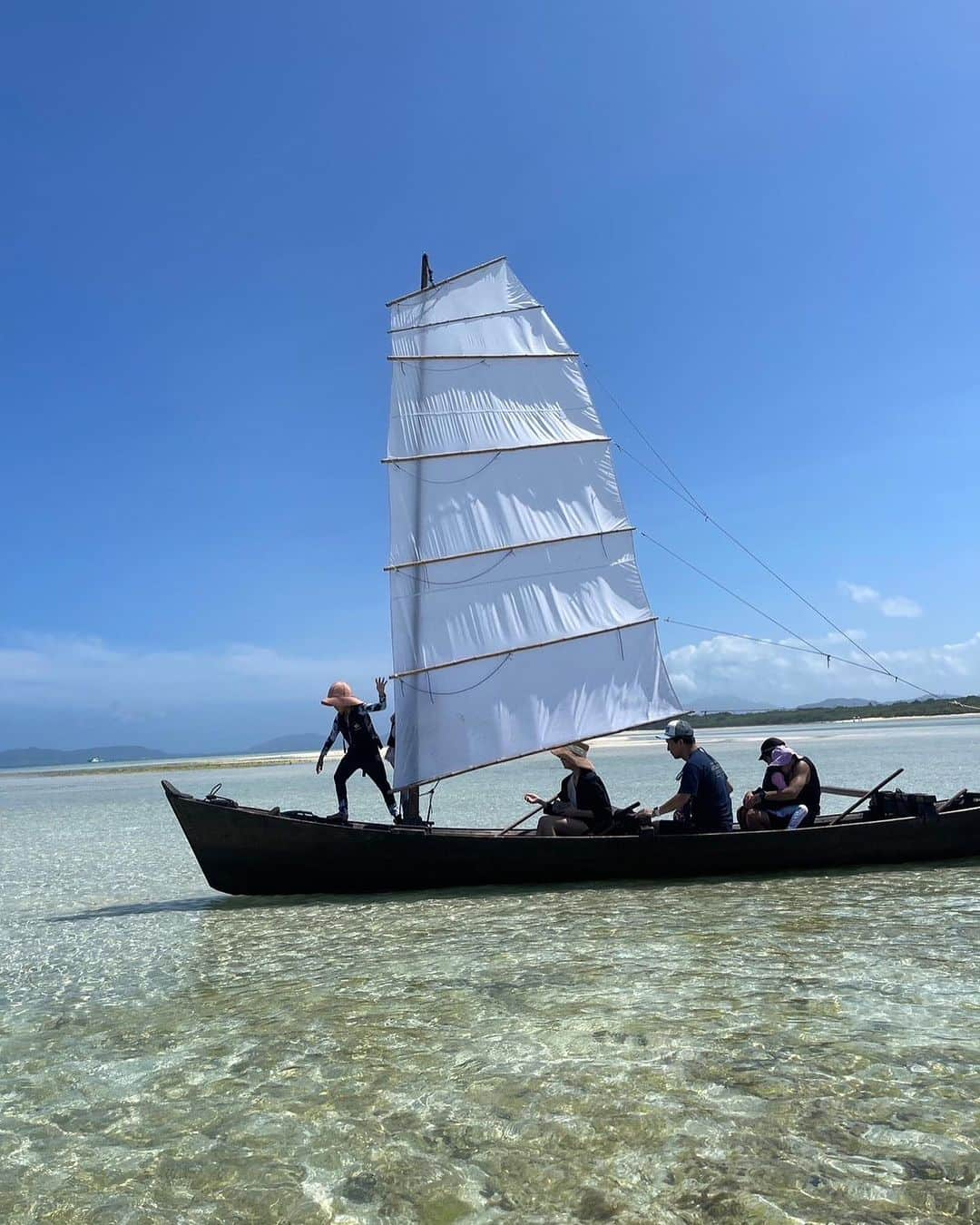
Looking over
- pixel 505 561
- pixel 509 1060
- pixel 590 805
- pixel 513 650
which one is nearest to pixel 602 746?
pixel 505 561

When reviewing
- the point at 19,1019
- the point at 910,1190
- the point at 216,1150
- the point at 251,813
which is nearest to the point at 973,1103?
the point at 910,1190

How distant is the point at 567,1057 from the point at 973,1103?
8.23ft

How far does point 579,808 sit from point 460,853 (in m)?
1.90

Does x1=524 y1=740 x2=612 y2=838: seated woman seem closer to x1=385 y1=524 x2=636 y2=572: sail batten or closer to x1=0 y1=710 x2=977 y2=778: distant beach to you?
x1=385 y1=524 x2=636 y2=572: sail batten

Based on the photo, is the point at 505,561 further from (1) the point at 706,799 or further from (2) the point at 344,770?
(1) the point at 706,799

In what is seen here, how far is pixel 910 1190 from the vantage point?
14.4ft

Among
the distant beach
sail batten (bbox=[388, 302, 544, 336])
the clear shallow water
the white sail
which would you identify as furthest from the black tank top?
the distant beach

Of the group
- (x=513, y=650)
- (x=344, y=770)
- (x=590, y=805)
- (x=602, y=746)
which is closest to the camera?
(x=590, y=805)

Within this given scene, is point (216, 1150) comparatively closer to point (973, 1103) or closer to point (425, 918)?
point (973, 1103)

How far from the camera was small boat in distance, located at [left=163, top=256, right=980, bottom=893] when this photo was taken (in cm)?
Result: 1677

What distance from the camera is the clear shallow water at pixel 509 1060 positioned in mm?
4672

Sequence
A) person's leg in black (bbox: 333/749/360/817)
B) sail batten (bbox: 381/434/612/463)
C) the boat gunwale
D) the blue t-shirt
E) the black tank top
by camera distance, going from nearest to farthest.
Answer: the boat gunwale < the blue t-shirt < the black tank top < person's leg in black (bbox: 333/749/360/817) < sail batten (bbox: 381/434/612/463)

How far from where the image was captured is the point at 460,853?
539 inches

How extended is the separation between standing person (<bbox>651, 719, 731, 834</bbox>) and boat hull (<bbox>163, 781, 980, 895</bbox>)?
35 centimetres
